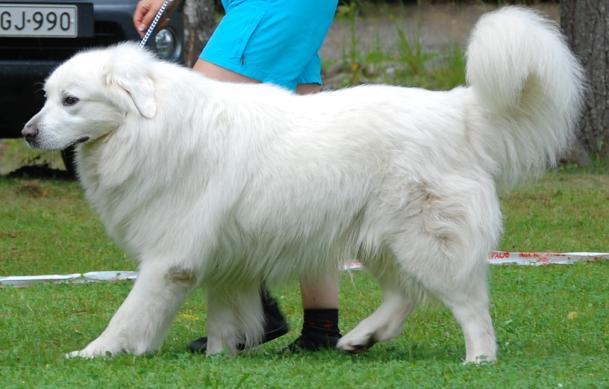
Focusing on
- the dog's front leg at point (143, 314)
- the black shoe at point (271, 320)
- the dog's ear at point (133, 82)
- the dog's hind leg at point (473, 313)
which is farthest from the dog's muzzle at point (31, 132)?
the dog's hind leg at point (473, 313)

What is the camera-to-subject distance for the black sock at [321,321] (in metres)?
5.91

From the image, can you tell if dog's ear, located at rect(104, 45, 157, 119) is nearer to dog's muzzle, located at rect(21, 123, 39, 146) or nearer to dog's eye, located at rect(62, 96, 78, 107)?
dog's eye, located at rect(62, 96, 78, 107)

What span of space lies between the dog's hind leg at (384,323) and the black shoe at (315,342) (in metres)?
0.22

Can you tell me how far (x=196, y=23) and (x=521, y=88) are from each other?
261 inches

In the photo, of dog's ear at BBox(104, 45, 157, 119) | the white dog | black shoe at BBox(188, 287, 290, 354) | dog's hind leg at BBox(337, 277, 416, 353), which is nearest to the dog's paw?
dog's hind leg at BBox(337, 277, 416, 353)

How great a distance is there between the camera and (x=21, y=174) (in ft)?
37.3

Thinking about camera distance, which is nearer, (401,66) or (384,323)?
(384,323)

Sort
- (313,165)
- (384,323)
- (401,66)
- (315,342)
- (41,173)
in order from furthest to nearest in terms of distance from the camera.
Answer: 1. (401,66)
2. (41,173)
3. (315,342)
4. (384,323)
5. (313,165)

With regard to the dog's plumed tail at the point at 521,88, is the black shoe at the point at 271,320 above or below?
below

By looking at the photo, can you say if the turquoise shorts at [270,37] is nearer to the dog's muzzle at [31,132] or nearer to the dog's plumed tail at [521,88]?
the dog's plumed tail at [521,88]

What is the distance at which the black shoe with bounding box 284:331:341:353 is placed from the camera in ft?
19.3

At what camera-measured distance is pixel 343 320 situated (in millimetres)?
6605

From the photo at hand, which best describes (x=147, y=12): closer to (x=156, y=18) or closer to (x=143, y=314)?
(x=156, y=18)

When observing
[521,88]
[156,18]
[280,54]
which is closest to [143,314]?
[280,54]
